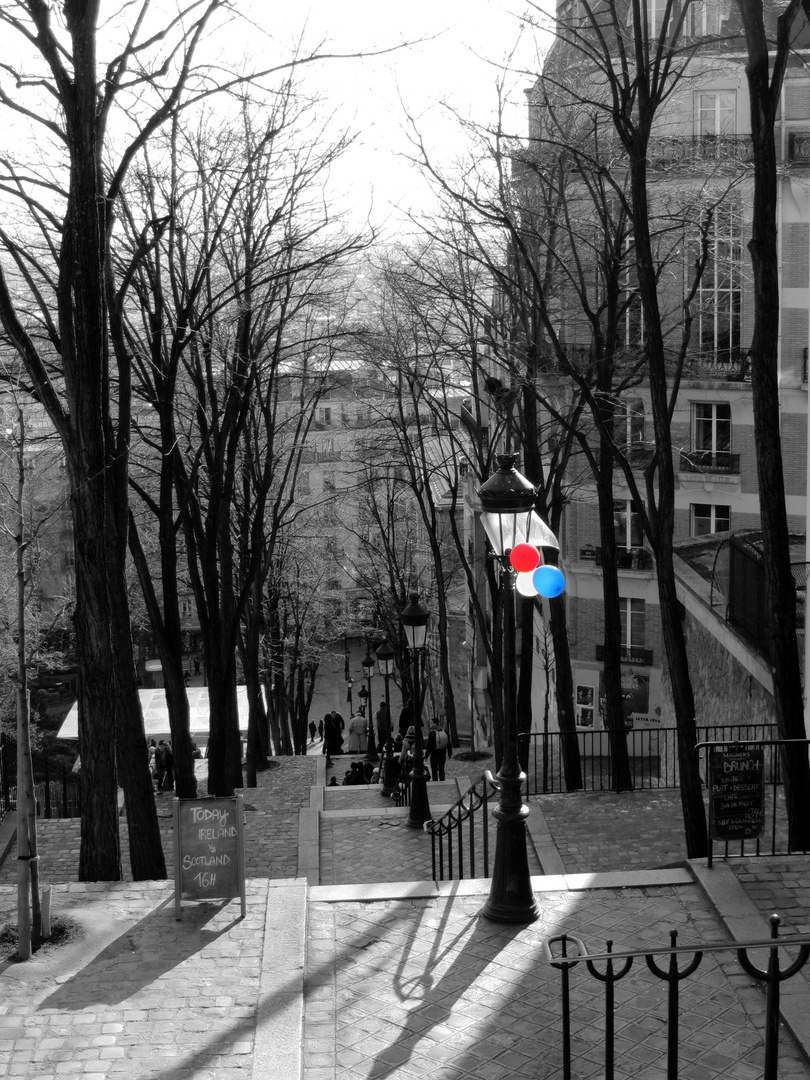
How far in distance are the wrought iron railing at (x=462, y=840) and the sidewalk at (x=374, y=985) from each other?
159 cm

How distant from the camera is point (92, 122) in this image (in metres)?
10.2

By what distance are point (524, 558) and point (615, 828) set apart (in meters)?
7.55

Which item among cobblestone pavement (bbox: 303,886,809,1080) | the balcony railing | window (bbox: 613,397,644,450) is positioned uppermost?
window (bbox: 613,397,644,450)

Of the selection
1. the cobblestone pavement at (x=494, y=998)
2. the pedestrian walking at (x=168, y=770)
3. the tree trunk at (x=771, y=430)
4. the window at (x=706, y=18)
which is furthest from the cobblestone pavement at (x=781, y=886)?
the window at (x=706, y=18)

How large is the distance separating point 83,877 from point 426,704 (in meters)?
42.2

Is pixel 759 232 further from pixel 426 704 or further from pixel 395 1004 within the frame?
pixel 426 704

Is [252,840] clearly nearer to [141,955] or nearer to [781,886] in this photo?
[141,955]

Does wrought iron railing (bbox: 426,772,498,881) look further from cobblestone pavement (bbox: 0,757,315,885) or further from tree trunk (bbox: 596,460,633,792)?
tree trunk (bbox: 596,460,633,792)

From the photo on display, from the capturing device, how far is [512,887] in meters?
8.34

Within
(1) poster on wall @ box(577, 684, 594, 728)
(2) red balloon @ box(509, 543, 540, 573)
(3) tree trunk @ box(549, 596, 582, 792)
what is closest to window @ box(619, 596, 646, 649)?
(1) poster on wall @ box(577, 684, 594, 728)

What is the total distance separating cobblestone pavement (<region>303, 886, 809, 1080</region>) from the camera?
21.1 ft

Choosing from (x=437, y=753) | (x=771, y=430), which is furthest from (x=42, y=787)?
(x=771, y=430)

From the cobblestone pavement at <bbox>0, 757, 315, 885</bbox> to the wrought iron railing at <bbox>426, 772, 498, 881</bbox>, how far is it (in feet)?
6.46

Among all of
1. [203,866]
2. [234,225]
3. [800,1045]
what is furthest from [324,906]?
[234,225]
